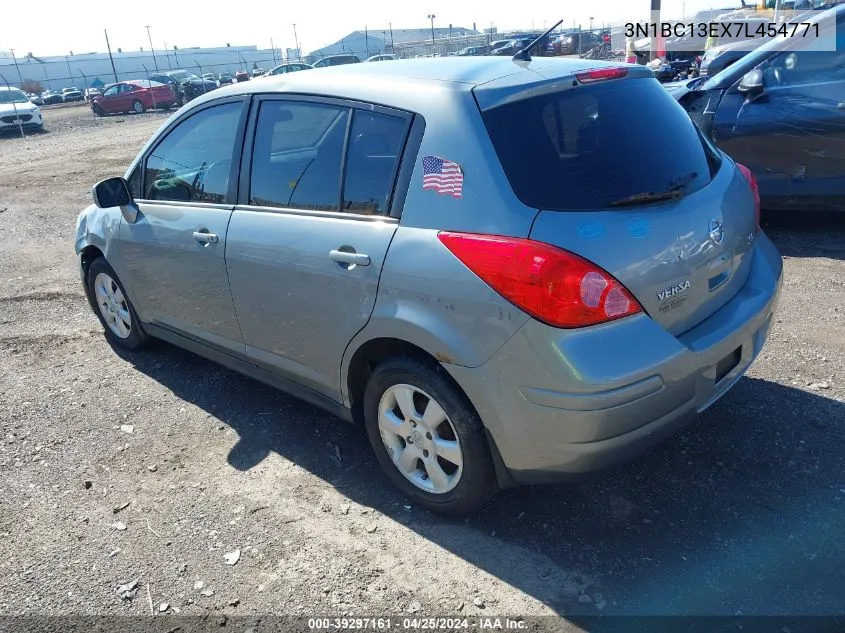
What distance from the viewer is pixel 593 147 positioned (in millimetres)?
2697

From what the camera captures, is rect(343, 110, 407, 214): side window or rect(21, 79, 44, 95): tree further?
rect(21, 79, 44, 95): tree

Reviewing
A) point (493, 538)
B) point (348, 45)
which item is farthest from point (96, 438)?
point (348, 45)

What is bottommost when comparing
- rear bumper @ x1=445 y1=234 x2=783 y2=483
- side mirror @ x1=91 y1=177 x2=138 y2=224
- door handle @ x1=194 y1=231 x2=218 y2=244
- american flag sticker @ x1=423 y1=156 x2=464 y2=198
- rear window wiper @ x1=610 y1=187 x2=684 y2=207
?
rear bumper @ x1=445 y1=234 x2=783 y2=483

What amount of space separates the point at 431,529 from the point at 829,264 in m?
4.32

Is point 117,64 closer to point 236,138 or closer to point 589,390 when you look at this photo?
point 236,138

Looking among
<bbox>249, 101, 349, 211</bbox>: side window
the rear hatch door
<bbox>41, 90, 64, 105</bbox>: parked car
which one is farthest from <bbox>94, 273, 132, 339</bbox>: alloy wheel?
<bbox>41, 90, 64, 105</bbox>: parked car

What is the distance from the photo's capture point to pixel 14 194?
12.2 m

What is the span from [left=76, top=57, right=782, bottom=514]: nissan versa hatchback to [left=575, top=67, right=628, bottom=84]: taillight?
0.04 feet

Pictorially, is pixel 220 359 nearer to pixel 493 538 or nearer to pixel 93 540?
pixel 93 540

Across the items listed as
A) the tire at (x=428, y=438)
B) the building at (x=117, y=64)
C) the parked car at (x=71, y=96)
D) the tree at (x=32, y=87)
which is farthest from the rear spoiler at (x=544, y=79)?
the building at (x=117, y=64)

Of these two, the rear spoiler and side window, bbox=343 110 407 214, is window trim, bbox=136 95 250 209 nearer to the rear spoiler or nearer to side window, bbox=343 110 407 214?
side window, bbox=343 110 407 214

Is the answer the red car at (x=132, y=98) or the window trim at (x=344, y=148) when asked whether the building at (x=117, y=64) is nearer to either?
the red car at (x=132, y=98)

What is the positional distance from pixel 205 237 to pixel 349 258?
1130 millimetres

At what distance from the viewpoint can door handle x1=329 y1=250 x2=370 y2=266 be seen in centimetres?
286
